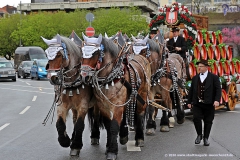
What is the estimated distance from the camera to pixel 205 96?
Answer: 9.52m

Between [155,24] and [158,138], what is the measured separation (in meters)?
5.06

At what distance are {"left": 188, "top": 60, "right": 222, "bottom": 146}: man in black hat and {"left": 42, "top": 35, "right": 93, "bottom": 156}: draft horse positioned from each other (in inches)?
90.4

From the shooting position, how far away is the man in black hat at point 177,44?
13.7 metres

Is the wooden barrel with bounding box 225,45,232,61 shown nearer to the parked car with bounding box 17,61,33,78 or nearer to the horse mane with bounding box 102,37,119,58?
the horse mane with bounding box 102,37,119,58

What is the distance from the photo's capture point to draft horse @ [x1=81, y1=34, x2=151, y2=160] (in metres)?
8.02

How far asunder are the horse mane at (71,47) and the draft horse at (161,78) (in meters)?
2.57

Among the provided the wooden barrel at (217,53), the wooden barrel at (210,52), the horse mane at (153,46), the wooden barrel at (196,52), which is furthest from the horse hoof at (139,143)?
the wooden barrel at (217,53)

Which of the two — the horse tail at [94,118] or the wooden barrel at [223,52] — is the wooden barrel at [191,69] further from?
the horse tail at [94,118]

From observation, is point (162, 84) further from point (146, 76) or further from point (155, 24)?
point (155, 24)

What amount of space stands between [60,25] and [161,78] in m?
63.7

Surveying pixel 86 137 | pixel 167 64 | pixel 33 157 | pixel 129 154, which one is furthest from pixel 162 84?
pixel 33 157

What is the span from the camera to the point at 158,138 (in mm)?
10766

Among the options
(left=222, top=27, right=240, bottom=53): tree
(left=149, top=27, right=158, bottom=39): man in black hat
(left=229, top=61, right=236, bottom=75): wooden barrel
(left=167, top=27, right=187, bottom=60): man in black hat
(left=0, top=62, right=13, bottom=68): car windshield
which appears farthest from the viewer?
(left=222, top=27, right=240, bottom=53): tree

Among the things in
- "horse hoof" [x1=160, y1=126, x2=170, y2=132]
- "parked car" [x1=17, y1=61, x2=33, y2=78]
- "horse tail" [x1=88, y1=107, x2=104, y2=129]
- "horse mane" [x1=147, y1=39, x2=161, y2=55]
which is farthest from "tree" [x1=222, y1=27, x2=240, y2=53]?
"horse tail" [x1=88, y1=107, x2=104, y2=129]
